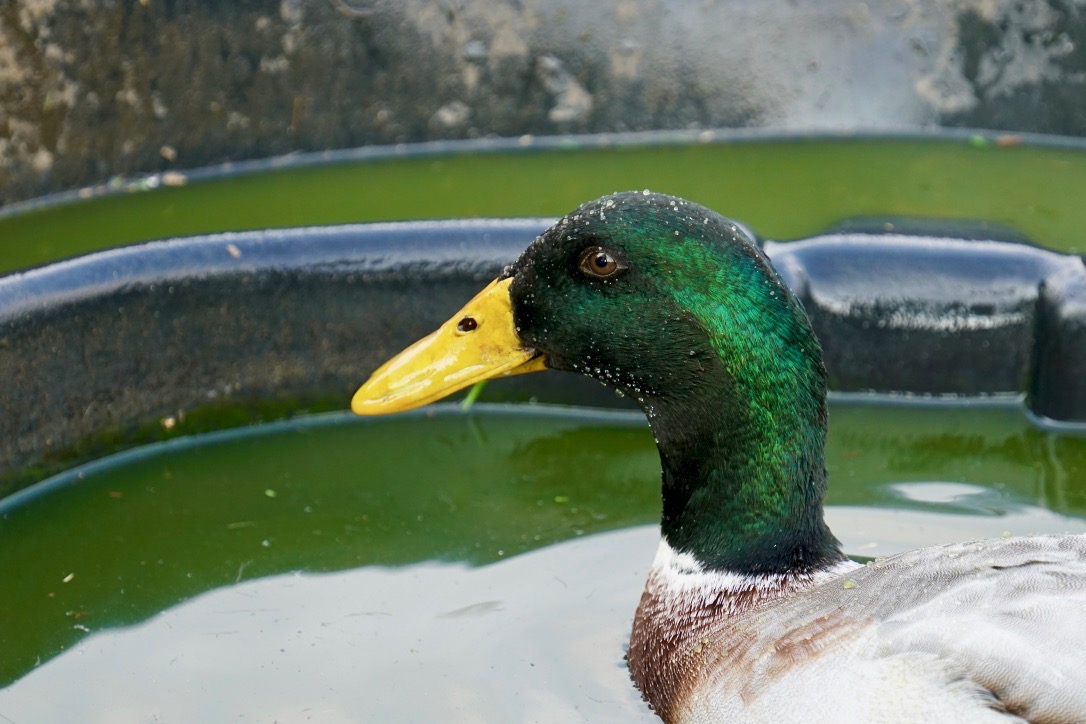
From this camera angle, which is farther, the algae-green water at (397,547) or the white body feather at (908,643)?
the algae-green water at (397,547)

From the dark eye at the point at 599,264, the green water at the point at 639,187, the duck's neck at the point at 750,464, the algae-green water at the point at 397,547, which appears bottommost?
the algae-green water at the point at 397,547

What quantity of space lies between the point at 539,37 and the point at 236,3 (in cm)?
139

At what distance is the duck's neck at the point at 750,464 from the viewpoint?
2.99 meters

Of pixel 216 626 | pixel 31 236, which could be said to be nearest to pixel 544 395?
pixel 216 626

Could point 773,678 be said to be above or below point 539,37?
below

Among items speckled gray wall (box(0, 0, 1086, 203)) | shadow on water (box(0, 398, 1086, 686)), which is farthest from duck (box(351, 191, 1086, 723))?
speckled gray wall (box(0, 0, 1086, 203))

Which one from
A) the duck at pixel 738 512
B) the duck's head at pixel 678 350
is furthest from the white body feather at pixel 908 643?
the duck's head at pixel 678 350

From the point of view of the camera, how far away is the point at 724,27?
694cm

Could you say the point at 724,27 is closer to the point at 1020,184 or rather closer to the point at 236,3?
the point at 1020,184

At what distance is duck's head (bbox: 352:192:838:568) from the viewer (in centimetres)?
293

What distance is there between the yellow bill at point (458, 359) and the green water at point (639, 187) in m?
2.80

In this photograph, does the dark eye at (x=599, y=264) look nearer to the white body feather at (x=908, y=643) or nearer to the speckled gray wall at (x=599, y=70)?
the white body feather at (x=908, y=643)

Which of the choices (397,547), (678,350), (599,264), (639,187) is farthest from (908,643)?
(639,187)

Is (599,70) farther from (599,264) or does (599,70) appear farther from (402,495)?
(599,264)
